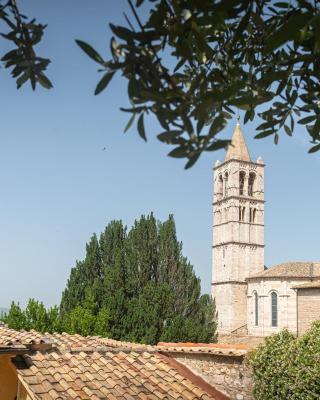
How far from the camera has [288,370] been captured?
926cm

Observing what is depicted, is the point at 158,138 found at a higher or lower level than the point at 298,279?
lower

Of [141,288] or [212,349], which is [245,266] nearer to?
[141,288]

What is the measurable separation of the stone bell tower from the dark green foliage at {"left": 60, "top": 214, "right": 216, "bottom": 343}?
2304 cm

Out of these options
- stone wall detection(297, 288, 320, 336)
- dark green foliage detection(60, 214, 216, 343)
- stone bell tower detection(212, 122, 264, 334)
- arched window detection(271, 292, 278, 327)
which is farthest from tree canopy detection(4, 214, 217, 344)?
stone bell tower detection(212, 122, 264, 334)

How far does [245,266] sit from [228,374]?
154 ft

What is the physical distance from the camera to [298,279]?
4388 cm

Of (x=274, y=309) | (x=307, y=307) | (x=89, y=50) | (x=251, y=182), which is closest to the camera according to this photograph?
(x=89, y=50)

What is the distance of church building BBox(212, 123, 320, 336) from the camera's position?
149ft

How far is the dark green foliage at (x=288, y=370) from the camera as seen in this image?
8.79m

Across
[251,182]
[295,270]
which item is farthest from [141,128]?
[251,182]

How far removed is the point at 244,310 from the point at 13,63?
51350mm

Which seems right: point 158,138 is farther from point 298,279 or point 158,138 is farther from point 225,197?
point 225,197

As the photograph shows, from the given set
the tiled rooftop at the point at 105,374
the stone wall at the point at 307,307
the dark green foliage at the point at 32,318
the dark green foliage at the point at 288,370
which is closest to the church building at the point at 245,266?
the stone wall at the point at 307,307

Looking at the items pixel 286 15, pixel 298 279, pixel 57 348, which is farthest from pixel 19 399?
Answer: pixel 298 279
